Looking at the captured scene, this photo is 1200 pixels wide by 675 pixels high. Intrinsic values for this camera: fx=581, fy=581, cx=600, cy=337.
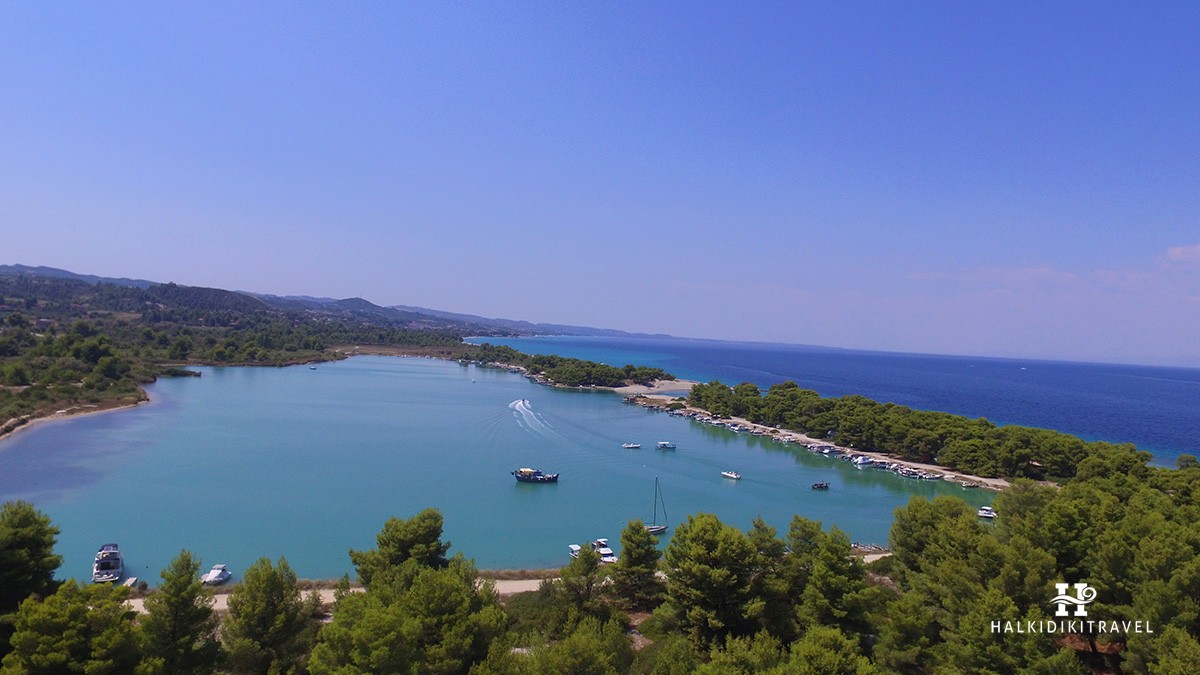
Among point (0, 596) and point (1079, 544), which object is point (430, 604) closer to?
point (0, 596)

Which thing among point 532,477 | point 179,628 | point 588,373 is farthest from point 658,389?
point 179,628

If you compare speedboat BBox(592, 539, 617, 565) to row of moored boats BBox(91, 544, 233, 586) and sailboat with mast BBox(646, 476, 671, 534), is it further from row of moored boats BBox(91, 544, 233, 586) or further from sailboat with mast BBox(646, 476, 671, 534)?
row of moored boats BBox(91, 544, 233, 586)

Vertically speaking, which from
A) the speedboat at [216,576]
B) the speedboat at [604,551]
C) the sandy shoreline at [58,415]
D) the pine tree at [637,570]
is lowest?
the sandy shoreline at [58,415]

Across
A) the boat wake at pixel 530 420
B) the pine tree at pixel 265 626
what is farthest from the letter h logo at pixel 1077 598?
the boat wake at pixel 530 420

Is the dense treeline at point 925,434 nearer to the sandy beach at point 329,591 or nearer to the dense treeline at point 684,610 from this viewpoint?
the dense treeline at point 684,610

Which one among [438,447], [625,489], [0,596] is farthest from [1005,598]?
[438,447]

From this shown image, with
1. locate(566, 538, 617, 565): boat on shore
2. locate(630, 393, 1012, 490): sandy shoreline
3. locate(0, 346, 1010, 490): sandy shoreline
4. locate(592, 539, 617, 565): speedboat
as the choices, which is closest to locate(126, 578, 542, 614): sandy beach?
locate(566, 538, 617, 565): boat on shore
